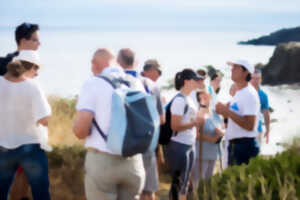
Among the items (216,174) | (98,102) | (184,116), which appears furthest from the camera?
(184,116)

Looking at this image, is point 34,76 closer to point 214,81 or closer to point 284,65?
point 214,81

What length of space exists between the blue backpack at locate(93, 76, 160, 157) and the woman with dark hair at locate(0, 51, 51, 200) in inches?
36.3

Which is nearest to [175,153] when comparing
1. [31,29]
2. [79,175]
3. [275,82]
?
[31,29]

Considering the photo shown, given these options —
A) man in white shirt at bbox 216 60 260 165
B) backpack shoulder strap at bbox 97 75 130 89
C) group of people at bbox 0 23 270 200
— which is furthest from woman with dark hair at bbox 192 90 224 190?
backpack shoulder strap at bbox 97 75 130 89

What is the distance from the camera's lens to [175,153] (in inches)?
239

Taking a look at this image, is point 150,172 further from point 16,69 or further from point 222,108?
point 16,69

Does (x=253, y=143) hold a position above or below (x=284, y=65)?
above

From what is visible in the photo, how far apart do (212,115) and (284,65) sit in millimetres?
23149

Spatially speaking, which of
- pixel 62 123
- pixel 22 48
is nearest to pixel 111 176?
pixel 22 48

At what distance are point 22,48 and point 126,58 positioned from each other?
1.50m

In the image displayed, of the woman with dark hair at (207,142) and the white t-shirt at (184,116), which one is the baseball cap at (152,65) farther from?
the woman with dark hair at (207,142)

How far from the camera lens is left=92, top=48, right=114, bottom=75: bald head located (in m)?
4.62

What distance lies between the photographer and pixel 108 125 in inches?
174

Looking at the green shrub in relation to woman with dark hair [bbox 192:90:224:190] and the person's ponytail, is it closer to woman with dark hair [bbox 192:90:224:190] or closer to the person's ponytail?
woman with dark hair [bbox 192:90:224:190]
